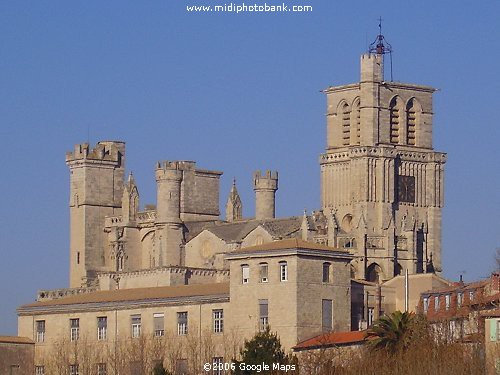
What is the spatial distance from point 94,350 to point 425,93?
155 feet

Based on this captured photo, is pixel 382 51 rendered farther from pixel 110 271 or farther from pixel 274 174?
pixel 110 271

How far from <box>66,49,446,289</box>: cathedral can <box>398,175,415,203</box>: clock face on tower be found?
0.06 meters

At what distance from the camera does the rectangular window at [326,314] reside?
119812 mm

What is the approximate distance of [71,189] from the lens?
173500mm

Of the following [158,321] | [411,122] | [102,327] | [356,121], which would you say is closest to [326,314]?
[158,321]

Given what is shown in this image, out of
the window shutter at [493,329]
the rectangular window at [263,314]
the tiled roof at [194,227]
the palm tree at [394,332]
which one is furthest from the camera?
the tiled roof at [194,227]

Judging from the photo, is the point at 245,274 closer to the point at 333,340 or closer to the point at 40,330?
the point at 333,340

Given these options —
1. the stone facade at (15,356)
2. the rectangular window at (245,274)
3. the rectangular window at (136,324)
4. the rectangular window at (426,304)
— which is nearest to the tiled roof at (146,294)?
the rectangular window at (136,324)

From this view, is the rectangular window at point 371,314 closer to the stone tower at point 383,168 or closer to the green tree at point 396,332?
the green tree at point 396,332

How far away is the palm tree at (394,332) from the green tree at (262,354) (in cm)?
368

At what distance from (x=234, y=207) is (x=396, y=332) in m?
57.8

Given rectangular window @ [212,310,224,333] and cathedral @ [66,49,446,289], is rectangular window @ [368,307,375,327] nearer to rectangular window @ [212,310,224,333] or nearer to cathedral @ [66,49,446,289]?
rectangular window @ [212,310,224,333]

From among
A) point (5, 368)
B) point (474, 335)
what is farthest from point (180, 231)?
point (474, 335)

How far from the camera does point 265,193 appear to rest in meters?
160
